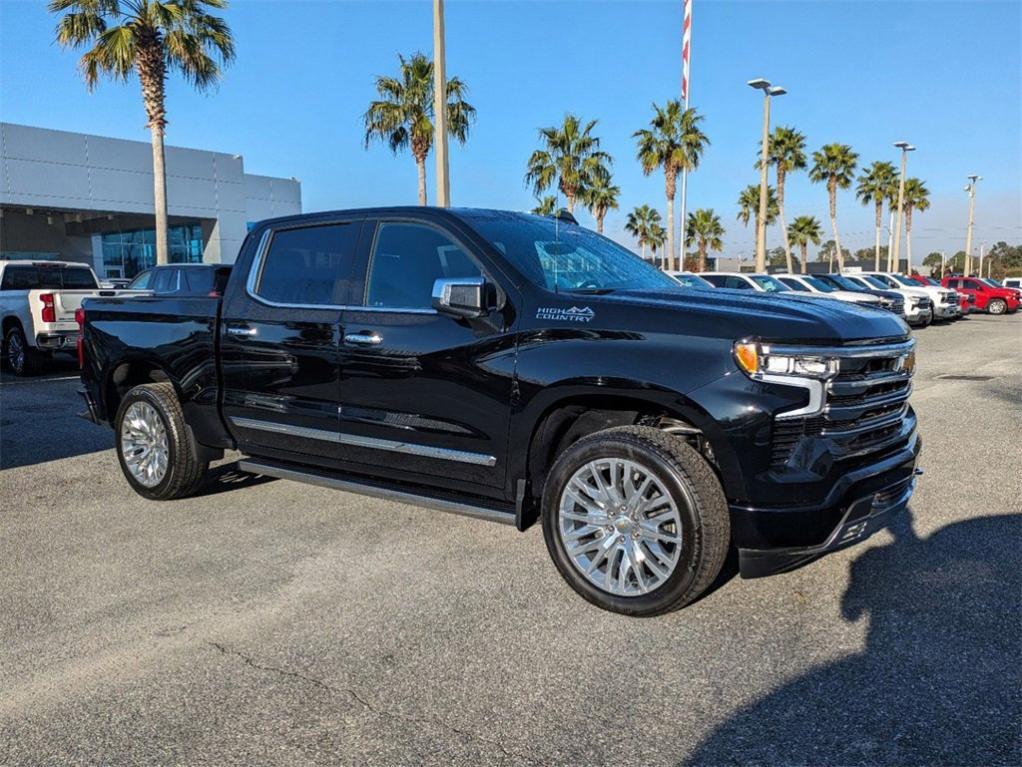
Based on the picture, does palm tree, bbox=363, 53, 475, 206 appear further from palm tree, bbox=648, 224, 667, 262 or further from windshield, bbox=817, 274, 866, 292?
palm tree, bbox=648, 224, 667, 262

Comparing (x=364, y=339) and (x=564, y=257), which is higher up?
(x=564, y=257)

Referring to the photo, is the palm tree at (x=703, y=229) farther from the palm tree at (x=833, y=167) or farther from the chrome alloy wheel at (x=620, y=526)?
the chrome alloy wheel at (x=620, y=526)

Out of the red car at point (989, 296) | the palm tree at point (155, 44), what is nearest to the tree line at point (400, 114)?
the palm tree at point (155, 44)

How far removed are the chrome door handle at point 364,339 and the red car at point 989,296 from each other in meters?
37.0

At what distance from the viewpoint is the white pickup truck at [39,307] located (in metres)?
12.6

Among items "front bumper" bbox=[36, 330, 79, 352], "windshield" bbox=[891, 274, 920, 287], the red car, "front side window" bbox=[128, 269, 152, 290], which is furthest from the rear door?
the red car

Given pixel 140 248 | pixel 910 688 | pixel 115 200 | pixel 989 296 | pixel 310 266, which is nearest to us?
pixel 910 688

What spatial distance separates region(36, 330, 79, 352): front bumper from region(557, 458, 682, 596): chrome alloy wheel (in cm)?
1146

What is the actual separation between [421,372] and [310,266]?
1.24 metres

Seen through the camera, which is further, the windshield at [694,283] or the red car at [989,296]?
the red car at [989,296]

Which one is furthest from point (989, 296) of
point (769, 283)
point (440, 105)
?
point (440, 105)

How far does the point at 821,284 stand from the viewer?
1000 inches

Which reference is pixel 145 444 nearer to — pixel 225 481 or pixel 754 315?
pixel 225 481

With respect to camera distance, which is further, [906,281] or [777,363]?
[906,281]
